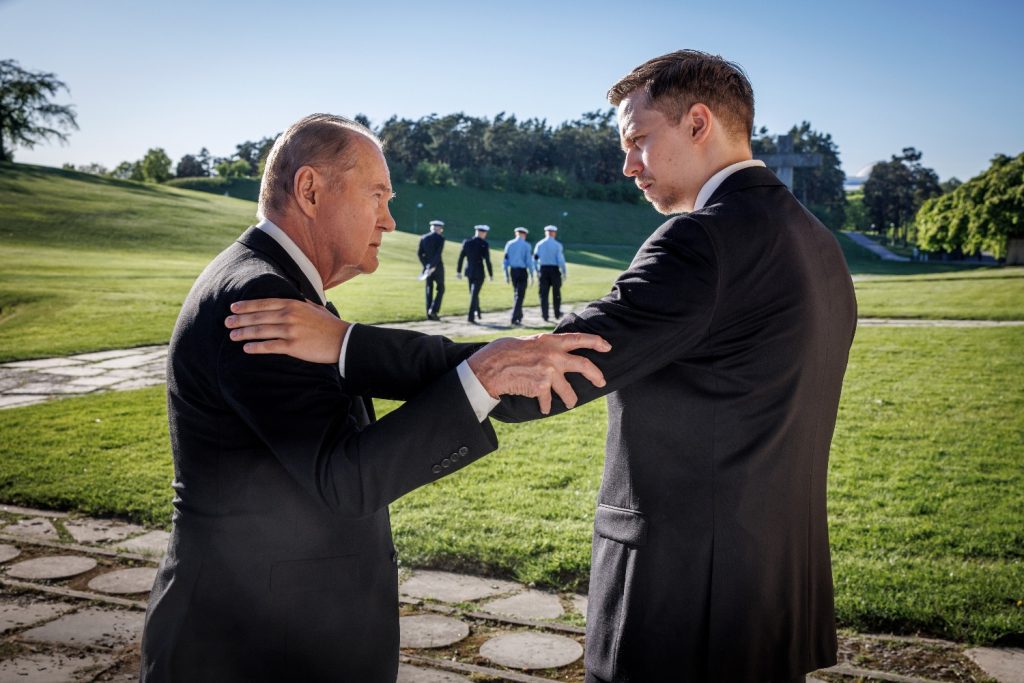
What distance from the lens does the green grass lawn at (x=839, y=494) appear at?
438cm

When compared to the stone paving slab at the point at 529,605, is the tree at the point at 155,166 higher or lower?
higher

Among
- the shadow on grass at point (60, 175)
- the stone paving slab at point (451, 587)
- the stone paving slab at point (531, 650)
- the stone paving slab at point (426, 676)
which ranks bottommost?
the stone paving slab at point (451, 587)

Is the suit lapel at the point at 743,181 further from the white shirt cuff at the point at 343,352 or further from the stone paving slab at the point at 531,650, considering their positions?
the stone paving slab at the point at 531,650

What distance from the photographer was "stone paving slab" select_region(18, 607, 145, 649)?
3.77m

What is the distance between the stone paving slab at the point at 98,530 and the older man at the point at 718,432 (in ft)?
13.7

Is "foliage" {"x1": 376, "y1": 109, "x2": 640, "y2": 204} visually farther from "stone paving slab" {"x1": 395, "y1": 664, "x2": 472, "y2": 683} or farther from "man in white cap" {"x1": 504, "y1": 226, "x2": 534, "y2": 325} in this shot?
"stone paving slab" {"x1": 395, "y1": 664, "x2": 472, "y2": 683}

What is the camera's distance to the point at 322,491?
158 cm

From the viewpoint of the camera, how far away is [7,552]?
16.1ft

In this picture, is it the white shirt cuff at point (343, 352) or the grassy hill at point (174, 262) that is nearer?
the white shirt cuff at point (343, 352)

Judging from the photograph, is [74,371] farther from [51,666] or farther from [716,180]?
[716,180]

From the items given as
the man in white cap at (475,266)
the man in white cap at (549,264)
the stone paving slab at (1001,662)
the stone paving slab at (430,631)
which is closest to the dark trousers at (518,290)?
the man in white cap at (549,264)

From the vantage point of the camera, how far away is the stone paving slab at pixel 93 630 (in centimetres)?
377

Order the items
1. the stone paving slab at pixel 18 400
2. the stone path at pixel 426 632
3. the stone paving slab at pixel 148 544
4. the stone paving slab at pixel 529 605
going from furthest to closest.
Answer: the stone paving slab at pixel 18 400, the stone paving slab at pixel 148 544, the stone paving slab at pixel 529 605, the stone path at pixel 426 632

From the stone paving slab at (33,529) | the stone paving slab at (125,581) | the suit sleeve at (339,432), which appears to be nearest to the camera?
the suit sleeve at (339,432)
